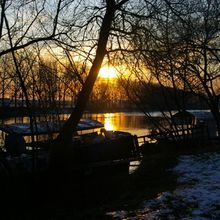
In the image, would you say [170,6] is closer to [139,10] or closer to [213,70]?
[139,10]

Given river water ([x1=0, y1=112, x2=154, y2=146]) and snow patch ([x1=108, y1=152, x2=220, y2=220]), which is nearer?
snow patch ([x1=108, y1=152, x2=220, y2=220])

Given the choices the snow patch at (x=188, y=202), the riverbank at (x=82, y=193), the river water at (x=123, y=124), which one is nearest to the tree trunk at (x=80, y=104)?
the riverbank at (x=82, y=193)

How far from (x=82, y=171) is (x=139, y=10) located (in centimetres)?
684

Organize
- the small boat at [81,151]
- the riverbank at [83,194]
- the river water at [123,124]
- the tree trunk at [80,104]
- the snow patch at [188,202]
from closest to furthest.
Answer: the snow patch at [188,202] < the riverbank at [83,194] < the tree trunk at [80,104] < the small boat at [81,151] < the river water at [123,124]

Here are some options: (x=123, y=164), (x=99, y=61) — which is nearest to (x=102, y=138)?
(x=123, y=164)

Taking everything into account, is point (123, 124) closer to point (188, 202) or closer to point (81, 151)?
point (81, 151)

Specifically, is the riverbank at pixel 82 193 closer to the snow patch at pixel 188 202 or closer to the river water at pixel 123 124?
the snow patch at pixel 188 202

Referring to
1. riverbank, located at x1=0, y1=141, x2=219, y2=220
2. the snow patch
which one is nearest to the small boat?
riverbank, located at x1=0, y1=141, x2=219, y2=220

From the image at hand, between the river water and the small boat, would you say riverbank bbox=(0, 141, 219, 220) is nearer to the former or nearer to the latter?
the small boat

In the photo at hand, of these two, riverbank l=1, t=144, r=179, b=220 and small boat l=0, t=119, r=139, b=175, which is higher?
small boat l=0, t=119, r=139, b=175

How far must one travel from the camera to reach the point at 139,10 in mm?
13781

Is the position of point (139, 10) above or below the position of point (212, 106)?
above

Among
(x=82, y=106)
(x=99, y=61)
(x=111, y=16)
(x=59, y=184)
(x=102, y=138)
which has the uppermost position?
(x=111, y=16)

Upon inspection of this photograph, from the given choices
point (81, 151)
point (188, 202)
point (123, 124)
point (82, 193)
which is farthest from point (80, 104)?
point (123, 124)
